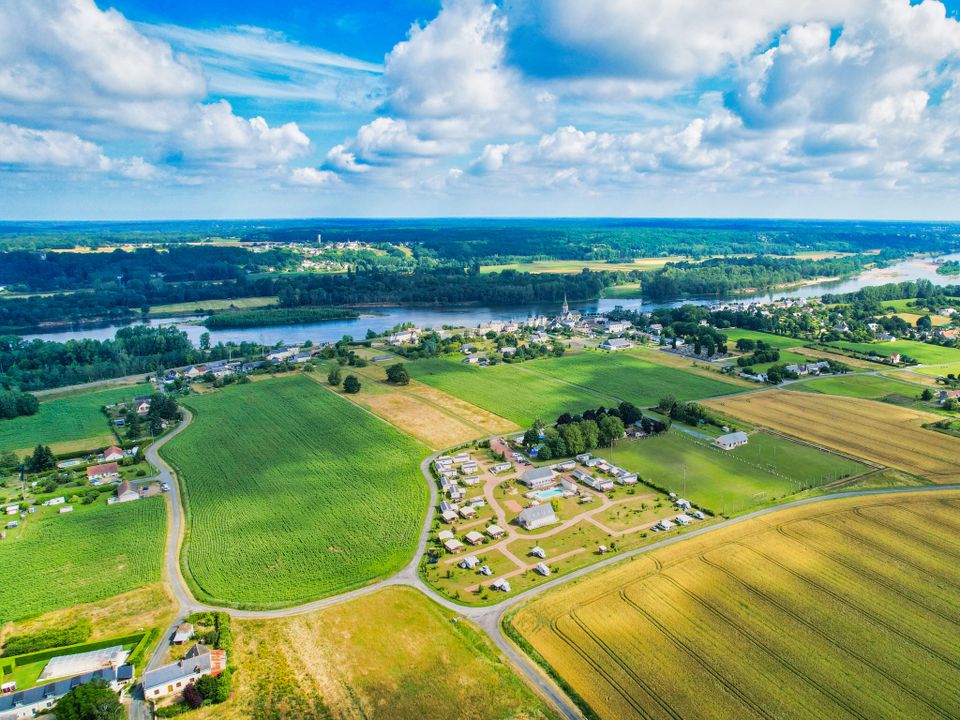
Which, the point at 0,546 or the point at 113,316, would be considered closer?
the point at 0,546

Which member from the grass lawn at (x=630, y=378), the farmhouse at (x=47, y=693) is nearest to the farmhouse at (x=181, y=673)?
the farmhouse at (x=47, y=693)

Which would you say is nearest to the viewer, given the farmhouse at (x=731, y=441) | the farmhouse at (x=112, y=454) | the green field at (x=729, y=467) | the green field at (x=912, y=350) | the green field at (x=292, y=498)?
the green field at (x=292, y=498)

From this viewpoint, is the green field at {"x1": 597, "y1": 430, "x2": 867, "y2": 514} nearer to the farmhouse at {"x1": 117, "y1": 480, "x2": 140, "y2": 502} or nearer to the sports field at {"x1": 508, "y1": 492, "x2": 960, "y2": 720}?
the sports field at {"x1": 508, "y1": 492, "x2": 960, "y2": 720}

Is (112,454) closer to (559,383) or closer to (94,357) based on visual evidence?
(94,357)

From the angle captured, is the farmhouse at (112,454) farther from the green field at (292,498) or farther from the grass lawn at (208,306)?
the grass lawn at (208,306)

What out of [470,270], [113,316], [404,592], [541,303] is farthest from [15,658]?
[470,270]

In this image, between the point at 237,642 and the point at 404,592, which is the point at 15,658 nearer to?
the point at 237,642

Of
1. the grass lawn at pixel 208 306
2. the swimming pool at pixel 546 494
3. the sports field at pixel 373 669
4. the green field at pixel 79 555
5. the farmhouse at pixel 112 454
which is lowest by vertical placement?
the grass lawn at pixel 208 306
